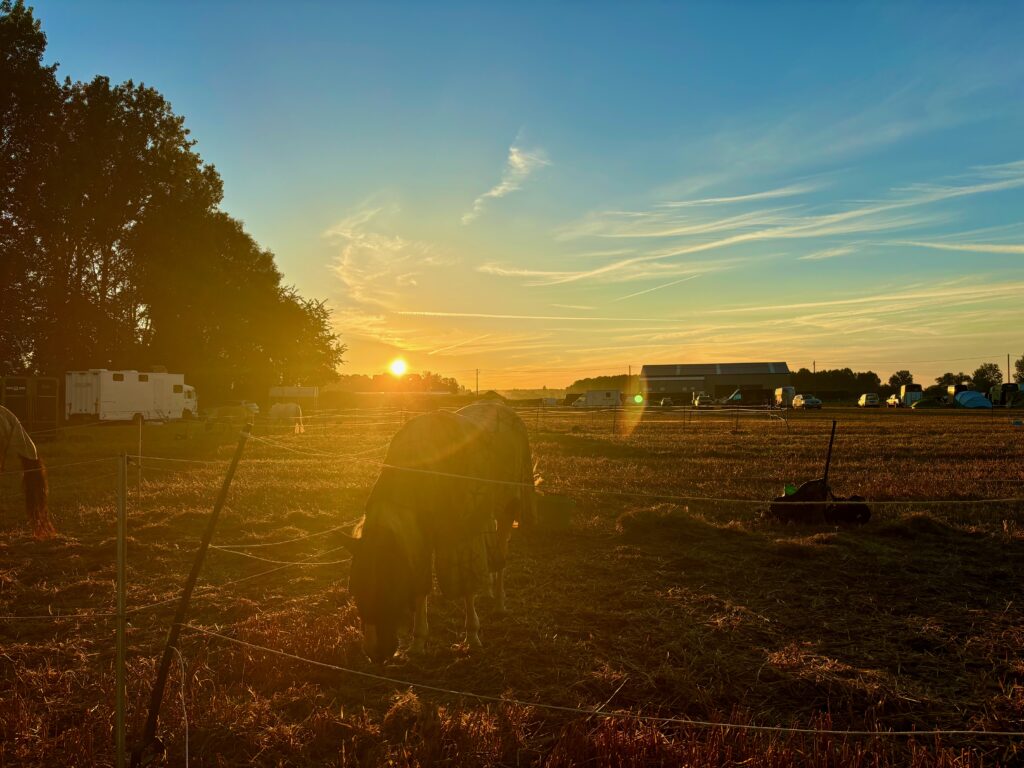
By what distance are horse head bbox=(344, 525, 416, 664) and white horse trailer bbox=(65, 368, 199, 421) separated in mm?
30938

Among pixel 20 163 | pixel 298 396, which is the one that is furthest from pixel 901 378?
pixel 20 163

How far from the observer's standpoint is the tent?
2665 inches

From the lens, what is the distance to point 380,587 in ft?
15.4

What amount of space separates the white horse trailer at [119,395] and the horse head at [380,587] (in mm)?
30938

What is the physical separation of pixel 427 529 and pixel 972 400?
266 feet

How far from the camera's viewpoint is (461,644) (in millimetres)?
5711

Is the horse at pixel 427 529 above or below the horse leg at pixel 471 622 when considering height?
above

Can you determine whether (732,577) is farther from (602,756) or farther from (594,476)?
(594,476)

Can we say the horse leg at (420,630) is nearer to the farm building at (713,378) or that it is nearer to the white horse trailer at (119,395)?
the white horse trailer at (119,395)

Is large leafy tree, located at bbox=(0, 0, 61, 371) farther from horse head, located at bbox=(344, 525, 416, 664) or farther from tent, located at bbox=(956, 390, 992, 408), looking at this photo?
tent, located at bbox=(956, 390, 992, 408)

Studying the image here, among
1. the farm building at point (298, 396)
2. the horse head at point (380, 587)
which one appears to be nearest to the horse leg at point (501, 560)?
the horse head at point (380, 587)

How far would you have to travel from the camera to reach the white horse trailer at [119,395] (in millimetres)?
32125

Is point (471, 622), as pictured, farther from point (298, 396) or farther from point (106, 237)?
point (298, 396)

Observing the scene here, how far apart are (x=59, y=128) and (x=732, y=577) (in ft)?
134
